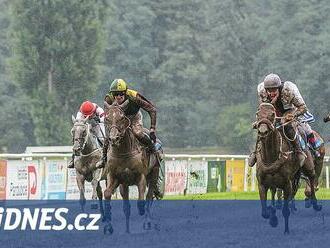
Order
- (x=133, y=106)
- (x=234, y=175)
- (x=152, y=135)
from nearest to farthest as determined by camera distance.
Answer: (x=133, y=106) < (x=152, y=135) < (x=234, y=175)

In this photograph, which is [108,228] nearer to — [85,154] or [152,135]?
[152,135]

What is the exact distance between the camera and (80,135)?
22750 mm

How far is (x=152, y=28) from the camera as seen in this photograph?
9325cm

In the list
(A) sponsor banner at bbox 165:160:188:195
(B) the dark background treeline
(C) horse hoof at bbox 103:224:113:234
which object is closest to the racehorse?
(C) horse hoof at bbox 103:224:113:234

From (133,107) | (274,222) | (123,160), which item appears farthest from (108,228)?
(274,222)

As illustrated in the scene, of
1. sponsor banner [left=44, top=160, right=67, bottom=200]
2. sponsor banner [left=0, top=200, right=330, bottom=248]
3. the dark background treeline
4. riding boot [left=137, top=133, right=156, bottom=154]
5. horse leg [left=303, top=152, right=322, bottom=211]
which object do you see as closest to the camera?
sponsor banner [left=0, top=200, right=330, bottom=248]

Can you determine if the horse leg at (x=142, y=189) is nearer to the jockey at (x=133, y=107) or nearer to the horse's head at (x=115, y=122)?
the jockey at (x=133, y=107)

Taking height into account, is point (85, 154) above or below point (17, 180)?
above

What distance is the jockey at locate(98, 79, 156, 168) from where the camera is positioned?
17109 millimetres

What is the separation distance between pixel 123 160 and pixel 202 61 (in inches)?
3023

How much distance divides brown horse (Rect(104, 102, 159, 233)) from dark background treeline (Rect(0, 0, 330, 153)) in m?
56.2

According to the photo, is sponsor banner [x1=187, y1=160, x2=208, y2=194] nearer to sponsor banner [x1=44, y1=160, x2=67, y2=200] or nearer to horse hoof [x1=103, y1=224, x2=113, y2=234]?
sponsor banner [x1=44, y1=160, x2=67, y2=200]

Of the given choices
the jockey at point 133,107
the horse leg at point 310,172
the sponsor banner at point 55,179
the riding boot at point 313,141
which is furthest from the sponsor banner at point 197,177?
the jockey at point 133,107

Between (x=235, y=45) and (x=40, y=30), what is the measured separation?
86.1 ft
